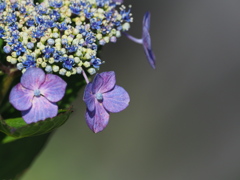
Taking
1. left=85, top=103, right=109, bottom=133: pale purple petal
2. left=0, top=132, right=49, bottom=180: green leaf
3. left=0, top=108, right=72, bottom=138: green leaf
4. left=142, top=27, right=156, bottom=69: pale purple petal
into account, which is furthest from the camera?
left=0, top=132, right=49, bottom=180: green leaf

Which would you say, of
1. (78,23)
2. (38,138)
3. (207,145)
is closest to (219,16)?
(207,145)

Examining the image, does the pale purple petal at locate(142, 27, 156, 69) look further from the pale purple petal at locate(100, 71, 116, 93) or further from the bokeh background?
the bokeh background

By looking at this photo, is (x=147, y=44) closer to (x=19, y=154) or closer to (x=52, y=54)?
(x=52, y=54)

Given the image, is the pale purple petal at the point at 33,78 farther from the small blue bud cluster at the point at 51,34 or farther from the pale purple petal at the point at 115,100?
the pale purple petal at the point at 115,100

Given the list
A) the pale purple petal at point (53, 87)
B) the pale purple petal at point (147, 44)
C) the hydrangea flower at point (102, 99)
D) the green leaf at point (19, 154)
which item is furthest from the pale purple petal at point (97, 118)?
the green leaf at point (19, 154)

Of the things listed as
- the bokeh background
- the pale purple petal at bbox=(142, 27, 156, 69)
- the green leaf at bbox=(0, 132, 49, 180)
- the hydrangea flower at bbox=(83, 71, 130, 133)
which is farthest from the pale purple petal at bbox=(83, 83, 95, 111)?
the bokeh background

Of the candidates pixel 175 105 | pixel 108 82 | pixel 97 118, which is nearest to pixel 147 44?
pixel 108 82
